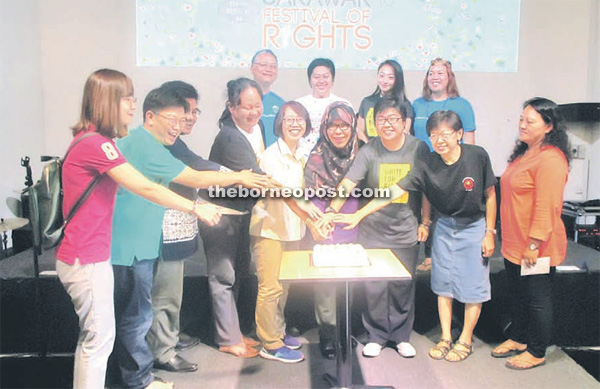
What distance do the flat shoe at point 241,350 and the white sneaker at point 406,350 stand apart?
2.83ft

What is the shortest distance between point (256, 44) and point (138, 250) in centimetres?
143

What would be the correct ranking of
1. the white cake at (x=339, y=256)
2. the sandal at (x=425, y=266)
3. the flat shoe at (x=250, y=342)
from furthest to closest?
the sandal at (x=425, y=266) → the flat shoe at (x=250, y=342) → the white cake at (x=339, y=256)

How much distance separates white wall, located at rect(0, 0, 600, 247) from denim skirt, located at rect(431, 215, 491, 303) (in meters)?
0.47

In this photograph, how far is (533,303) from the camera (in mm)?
2713

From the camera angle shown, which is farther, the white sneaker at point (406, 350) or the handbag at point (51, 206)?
the white sneaker at point (406, 350)

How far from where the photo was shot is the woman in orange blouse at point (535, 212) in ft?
8.61

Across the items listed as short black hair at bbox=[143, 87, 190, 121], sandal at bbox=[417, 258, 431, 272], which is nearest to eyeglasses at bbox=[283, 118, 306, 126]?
short black hair at bbox=[143, 87, 190, 121]

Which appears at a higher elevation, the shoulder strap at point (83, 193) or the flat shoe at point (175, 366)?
the shoulder strap at point (83, 193)

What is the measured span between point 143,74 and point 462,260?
219 centimetres

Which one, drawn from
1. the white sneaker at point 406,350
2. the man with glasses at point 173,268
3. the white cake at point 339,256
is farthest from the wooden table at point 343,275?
the man with glasses at point 173,268

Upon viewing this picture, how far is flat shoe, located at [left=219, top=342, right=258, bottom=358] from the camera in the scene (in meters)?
2.84

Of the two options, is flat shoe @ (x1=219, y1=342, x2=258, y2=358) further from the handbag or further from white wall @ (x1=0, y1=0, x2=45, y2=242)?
white wall @ (x1=0, y1=0, x2=45, y2=242)

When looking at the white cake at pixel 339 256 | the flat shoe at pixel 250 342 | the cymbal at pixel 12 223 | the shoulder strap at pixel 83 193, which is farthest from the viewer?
the flat shoe at pixel 250 342

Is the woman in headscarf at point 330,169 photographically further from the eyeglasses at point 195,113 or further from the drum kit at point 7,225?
the drum kit at point 7,225
